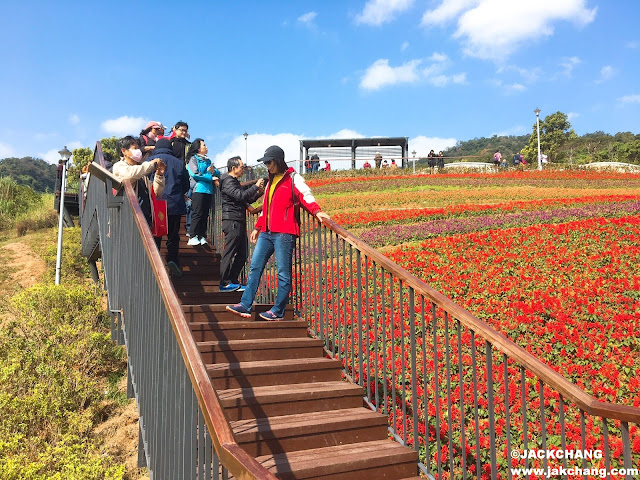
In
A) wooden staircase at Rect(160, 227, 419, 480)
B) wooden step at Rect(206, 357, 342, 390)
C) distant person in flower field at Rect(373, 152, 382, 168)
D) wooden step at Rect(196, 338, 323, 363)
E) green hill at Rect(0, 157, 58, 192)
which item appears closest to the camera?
wooden staircase at Rect(160, 227, 419, 480)

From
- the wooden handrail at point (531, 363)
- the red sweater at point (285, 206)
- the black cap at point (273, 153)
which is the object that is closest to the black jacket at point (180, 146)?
the black cap at point (273, 153)

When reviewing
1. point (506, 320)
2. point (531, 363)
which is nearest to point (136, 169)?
point (531, 363)

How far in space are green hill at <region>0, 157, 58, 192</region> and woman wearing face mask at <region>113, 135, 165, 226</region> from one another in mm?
88639

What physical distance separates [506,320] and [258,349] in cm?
395

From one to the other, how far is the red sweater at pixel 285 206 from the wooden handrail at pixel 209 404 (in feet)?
5.84

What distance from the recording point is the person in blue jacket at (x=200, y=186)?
6727 millimetres

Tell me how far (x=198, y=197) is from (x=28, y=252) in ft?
57.4

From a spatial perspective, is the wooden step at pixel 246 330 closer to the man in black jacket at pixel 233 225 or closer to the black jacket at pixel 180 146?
the man in black jacket at pixel 233 225

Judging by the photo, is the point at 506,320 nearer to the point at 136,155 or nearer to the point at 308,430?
the point at 308,430

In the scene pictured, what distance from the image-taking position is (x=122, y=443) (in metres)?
6.45

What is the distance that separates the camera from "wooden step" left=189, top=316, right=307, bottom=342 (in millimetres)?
4395

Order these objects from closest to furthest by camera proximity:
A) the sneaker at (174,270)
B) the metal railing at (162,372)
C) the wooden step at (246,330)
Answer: the metal railing at (162,372) → the wooden step at (246,330) → the sneaker at (174,270)

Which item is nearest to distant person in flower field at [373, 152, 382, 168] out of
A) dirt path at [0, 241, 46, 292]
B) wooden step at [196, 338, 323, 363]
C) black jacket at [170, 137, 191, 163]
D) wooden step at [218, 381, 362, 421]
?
dirt path at [0, 241, 46, 292]

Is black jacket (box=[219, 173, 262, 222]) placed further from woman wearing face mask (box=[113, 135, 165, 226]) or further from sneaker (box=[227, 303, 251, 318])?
sneaker (box=[227, 303, 251, 318])
